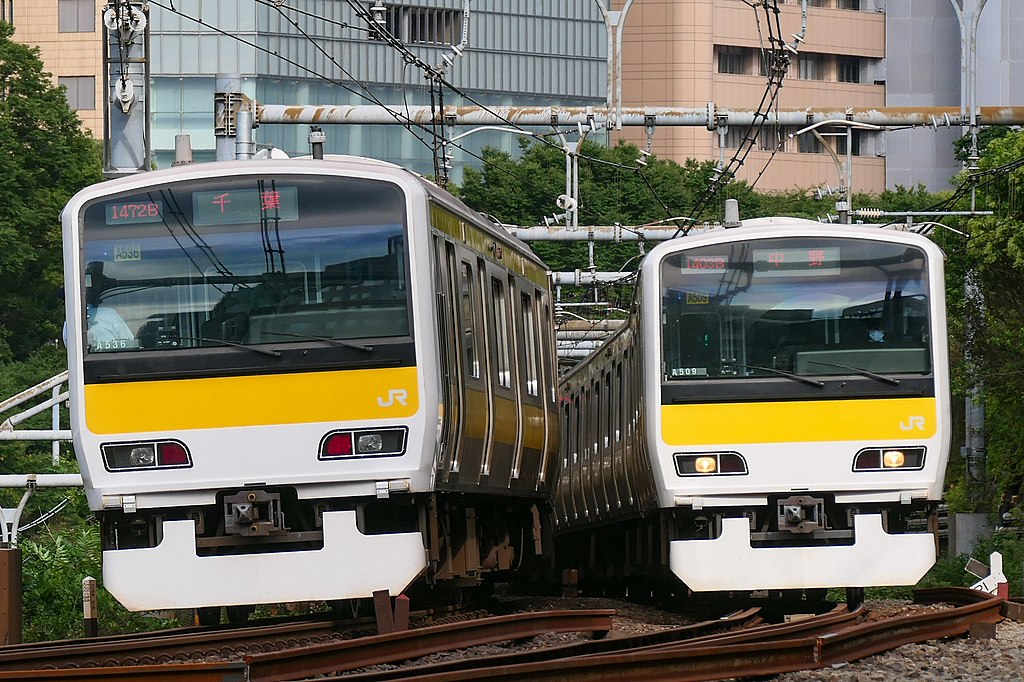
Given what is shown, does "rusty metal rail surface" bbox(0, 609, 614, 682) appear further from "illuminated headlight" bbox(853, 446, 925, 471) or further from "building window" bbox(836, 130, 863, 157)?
"building window" bbox(836, 130, 863, 157)

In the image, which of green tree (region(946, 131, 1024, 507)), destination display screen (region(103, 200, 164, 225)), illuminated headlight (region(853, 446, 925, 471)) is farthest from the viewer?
green tree (region(946, 131, 1024, 507))

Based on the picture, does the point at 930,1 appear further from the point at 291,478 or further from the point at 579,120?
the point at 291,478

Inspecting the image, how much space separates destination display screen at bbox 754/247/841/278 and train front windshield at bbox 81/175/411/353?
3449 mm

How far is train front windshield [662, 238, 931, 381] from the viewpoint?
13.7m

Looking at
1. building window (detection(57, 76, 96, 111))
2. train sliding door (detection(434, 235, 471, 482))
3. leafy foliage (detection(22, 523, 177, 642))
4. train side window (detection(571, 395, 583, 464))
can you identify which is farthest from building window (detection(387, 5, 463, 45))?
train sliding door (detection(434, 235, 471, 482))

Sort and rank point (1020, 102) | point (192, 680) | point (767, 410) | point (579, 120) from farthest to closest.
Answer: point (1020, 102), point (579, 120), point (767, 410), point (192, 680)

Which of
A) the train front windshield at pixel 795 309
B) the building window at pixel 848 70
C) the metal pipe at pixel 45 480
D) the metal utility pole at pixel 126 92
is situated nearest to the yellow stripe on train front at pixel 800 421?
the train front windshield at pixel 795 309

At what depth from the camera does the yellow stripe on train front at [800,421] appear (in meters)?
13.5

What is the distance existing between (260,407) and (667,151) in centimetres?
6771

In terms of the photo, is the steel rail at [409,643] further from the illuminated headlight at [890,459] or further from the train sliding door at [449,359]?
the illuminated headlight at [890,459]

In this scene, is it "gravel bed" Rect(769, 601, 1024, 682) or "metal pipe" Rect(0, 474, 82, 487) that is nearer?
"gravel bed" Rect(769, 601, 1024, 682)

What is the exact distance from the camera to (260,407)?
11.3 metres

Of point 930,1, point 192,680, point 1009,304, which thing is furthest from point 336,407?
point 930,1

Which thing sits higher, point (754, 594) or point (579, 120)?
point (579, 120)
